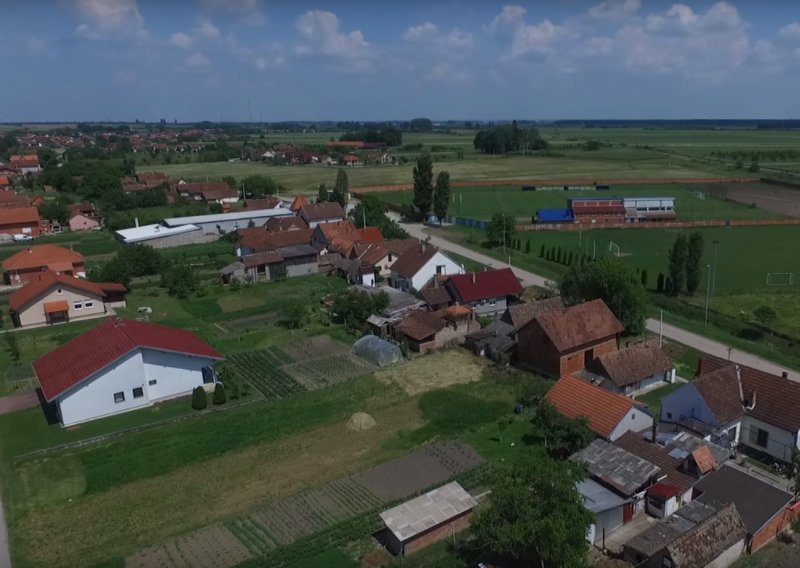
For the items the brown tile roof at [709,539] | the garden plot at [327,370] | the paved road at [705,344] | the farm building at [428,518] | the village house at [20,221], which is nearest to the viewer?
the brown tile roof at [709,539]

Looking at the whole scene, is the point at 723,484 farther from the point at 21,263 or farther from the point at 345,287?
the point at 21,263

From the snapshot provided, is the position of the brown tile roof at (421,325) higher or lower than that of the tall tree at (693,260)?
lower

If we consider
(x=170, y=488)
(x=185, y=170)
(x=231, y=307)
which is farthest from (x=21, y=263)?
A: (x=185, y=170)

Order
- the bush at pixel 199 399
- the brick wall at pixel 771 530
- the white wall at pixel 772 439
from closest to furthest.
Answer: the brick wall at pixel 771 530 → the white wall at pixel 772 439 → the bush at pixel 199 399

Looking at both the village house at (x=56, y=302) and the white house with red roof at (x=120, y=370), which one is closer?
the white house with red roof at (x=120, y=370)

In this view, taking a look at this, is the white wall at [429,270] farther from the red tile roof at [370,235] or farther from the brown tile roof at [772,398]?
the brown tile roof at [772,398]

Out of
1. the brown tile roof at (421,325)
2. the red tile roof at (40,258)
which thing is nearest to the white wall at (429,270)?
the brown tile roof at (421,325)

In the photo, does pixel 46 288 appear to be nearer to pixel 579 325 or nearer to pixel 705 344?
pixel 579 325

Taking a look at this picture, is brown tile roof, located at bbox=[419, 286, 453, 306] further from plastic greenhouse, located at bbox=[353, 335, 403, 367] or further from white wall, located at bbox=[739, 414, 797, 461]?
white wall, located at bbox=[739, 414, 797, 461]
